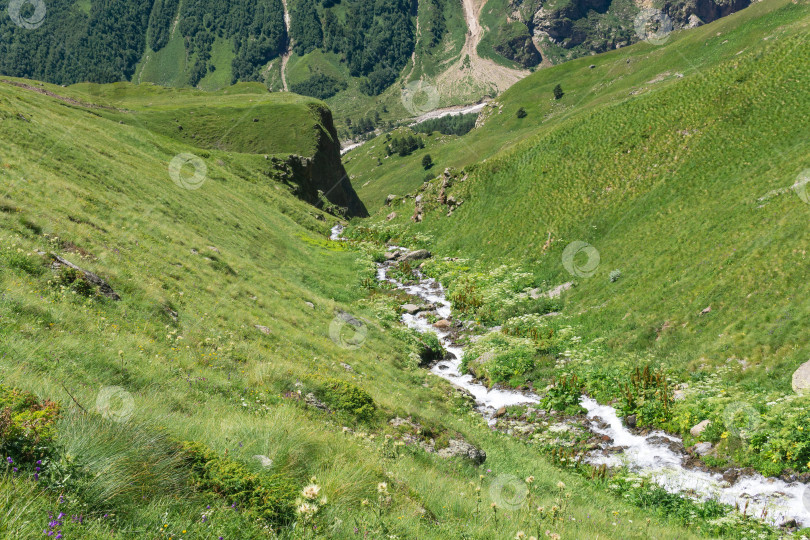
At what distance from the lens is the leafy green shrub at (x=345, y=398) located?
12.7 m

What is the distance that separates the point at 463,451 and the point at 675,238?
2397cm

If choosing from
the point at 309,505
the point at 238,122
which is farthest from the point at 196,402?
the point at 238,122

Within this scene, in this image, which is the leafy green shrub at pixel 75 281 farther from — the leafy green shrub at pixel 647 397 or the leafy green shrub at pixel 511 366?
the leafy green shrub at pixel 647 397

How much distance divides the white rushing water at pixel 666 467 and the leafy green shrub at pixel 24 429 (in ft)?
52.4

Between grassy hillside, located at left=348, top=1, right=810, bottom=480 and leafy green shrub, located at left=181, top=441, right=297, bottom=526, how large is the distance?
15370 millimetres

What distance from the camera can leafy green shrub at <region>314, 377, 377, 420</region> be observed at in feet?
41.6

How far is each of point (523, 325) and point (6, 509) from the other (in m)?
27.9

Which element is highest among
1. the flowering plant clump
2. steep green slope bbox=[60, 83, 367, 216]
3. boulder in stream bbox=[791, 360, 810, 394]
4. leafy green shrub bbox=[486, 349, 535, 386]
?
steep green slope bbox=[60, 83, 367, 216]

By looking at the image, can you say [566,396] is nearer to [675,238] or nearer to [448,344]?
[448,344]

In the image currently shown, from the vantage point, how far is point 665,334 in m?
22.4

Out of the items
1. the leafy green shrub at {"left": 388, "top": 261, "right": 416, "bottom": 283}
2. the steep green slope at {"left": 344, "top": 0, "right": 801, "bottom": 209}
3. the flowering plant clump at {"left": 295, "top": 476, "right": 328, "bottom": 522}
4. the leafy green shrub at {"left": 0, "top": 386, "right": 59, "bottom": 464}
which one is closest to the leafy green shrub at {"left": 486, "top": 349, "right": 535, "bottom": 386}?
the leafy green shrub at {"left": 388, "top": 261, "right": 416, "bottom": 283}

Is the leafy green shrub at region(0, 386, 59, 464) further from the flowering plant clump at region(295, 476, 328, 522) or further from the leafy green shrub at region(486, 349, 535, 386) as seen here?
the leafy green shrub at region(486, 349, 535, 386)

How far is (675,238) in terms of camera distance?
2892cm

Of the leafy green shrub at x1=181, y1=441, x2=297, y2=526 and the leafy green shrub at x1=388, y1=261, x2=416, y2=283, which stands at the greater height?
the leafy green shrub at x1=181, y1=441, x2=297, y2=526
